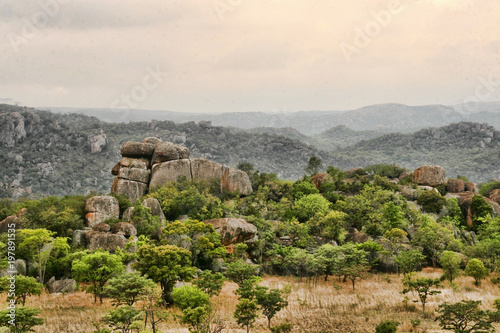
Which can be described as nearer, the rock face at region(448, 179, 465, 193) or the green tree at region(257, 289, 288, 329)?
the green tree at region(257, 289, 288, 329)

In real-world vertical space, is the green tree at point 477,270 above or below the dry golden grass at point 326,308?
above

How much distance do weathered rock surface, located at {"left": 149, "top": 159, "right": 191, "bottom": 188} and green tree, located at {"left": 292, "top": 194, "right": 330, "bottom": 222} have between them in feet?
→ 49.9

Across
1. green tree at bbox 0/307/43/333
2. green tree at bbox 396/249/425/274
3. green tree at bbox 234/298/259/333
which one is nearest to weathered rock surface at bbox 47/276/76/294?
green tree at bbox 0/307/43/333

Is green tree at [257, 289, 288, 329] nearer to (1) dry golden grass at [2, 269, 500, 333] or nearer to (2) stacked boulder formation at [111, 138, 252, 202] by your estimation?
(1) dry golden grass at [2, 269, 500, 333]

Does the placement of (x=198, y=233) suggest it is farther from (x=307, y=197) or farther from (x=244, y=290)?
(x=307, y=197)

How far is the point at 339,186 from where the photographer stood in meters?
58.4

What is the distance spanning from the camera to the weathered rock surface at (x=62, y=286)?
1129 inches

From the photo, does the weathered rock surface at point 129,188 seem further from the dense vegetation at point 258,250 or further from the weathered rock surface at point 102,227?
the weathered rock surface at point 102,227

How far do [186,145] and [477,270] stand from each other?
421 ft

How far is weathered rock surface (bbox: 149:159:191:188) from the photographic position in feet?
169

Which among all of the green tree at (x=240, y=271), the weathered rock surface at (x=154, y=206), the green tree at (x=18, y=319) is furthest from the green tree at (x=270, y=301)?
the weathered rock surface at (x=154, y=206)

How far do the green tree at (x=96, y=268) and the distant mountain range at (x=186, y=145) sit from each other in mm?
70324

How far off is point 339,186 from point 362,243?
20.6 m

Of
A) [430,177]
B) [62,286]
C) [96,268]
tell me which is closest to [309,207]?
[430,177]
